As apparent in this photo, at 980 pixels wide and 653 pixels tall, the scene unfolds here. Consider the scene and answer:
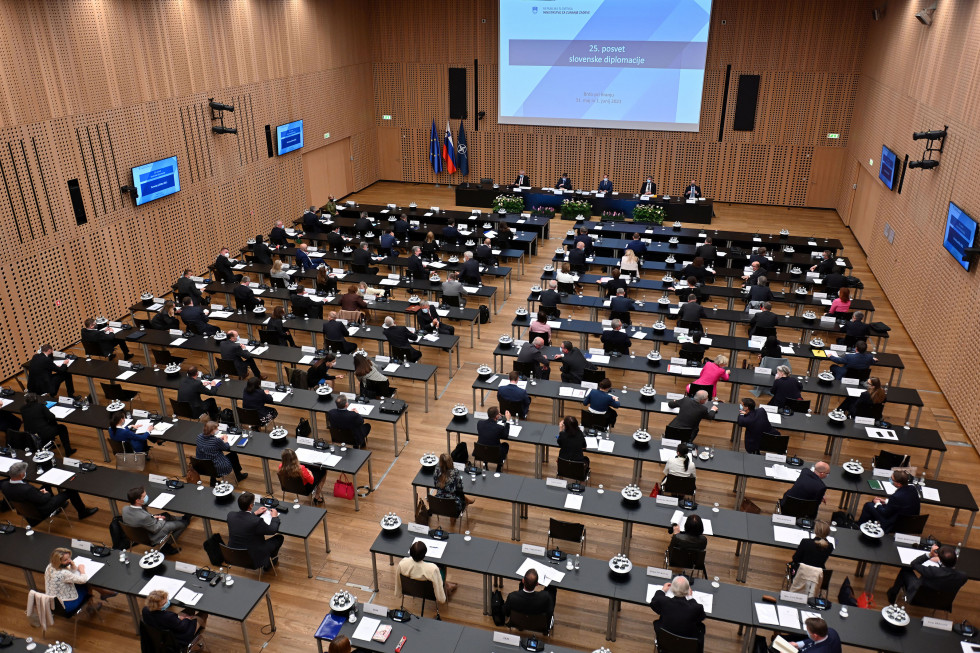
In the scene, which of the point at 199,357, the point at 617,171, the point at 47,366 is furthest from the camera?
the point at 617,171

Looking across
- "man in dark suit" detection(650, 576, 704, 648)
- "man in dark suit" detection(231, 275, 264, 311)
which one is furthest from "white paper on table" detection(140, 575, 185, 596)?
"man in dark suit" detection(231, 275, 264, 311)

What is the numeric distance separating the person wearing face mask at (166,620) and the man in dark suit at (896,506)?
8097mm

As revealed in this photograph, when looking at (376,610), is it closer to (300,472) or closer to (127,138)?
(300,472)

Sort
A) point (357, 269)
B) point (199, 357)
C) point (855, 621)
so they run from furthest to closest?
point (357, 269) < point (199, 357) < point (855, 621)

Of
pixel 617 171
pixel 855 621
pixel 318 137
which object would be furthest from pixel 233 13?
pixel 855 621

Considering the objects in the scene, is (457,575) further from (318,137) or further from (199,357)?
(318,137)

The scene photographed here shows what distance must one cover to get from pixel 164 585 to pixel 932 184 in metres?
16.8

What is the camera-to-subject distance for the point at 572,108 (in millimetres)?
→ 26562

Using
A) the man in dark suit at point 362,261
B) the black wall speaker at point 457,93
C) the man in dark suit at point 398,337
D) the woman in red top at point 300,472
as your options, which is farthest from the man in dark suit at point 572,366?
the black wall speaker at point 457,93

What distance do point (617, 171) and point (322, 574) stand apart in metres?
21.5

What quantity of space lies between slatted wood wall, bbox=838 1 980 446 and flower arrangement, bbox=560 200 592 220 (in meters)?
8.46

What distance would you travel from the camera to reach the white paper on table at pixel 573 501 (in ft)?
29.7

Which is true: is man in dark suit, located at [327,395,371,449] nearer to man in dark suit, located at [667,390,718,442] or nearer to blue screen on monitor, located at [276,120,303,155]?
man in dark suit, located at [667,390,718,442]

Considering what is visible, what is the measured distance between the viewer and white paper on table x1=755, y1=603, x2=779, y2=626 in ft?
24.1
